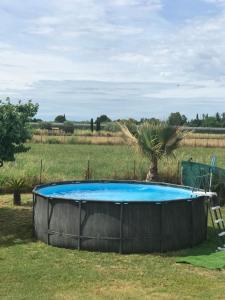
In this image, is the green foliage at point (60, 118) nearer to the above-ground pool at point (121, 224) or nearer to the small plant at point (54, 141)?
the small plant at point (54, 141)

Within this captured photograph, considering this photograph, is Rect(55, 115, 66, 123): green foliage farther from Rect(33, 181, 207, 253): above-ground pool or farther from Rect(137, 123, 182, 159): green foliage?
Rect(33, 181, 207, 253): above-ground pool

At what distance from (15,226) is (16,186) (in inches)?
150

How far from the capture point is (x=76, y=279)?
375 inches

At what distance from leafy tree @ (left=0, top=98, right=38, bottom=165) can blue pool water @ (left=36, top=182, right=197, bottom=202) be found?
5.04ft

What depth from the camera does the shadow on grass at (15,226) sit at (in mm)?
12656

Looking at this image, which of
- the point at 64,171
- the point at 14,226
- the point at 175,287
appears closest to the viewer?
the point at 175,287

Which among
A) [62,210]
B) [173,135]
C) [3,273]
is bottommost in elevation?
[3,273]

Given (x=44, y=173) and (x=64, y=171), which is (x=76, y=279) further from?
(x=64, y=171)

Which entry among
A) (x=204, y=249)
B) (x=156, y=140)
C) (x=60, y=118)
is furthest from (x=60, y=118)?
(x=204, y=249)

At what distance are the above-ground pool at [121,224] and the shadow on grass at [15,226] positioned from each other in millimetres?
630

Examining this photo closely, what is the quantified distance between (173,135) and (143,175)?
3507mm

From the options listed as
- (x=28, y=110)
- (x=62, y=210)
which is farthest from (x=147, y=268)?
(x=28, y=110)

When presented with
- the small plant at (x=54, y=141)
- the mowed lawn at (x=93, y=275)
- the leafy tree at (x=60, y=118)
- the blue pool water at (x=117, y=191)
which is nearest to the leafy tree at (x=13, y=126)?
the blue pool water at (x=117, y=191)

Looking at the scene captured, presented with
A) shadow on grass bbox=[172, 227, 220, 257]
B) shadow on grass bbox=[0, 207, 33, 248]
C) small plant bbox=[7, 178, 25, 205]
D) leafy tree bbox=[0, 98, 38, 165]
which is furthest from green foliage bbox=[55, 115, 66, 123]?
shadow on grass bbox=[172, 227, 220, 257]
